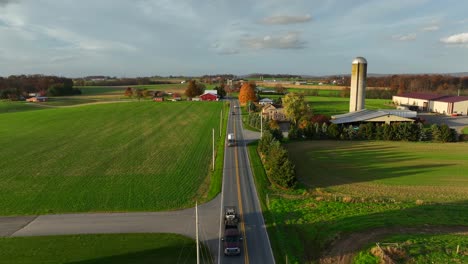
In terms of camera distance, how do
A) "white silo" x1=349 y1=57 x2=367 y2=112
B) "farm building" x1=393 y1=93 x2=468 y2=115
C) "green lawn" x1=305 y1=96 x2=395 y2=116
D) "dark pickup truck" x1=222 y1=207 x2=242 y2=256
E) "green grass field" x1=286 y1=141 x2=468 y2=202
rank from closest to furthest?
"dark pickup truck" x1=222 y1=207 x2=242 y2=256 < "green grass field" x1=286 y1=141 x2=468 y2=202 < "white silo" x1=349 y1=57 x2=367 y2=112 < "farm building" x1=393 y1=93 x2=468 y2=115 < "green lawn" x1=305 y1=96 x2=395 y2=116

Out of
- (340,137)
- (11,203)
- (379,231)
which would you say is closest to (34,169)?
(11,203)

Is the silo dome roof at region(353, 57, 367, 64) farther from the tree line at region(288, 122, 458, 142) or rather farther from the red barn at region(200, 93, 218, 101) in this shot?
the red barn at region(200, 93, 218, 101)

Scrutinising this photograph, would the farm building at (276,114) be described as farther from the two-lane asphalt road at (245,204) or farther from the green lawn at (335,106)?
the two-lane asphalt road at (245,204)

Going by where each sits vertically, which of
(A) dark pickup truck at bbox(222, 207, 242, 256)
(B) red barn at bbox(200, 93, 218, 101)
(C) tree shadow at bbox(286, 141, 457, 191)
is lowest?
(A) dark pickup truck at bbox(222, 207, 242, 256)

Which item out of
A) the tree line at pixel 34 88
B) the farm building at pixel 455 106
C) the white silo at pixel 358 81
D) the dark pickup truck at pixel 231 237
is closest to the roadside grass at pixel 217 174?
the dark pickup truck at pixel 231 237

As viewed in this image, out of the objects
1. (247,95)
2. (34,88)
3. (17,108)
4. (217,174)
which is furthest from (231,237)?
(34,88)

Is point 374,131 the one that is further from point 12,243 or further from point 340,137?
point 12,243

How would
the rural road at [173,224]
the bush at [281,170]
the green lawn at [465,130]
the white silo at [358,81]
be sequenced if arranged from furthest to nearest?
the white silo at [358,81], the green lawn at [465,130], the bush at [281,170], the rural road at [173,224]

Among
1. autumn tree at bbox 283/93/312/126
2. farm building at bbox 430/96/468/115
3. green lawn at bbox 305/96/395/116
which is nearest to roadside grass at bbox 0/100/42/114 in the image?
autumn tree at bbox 283/93/312/126
